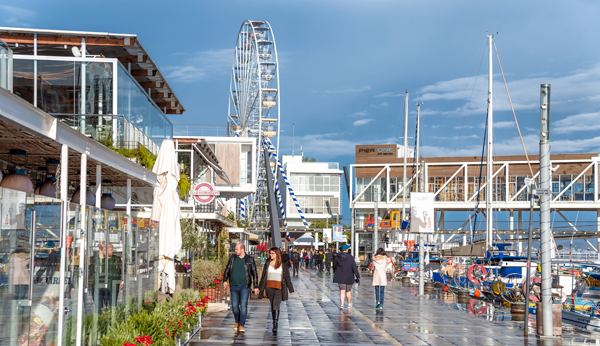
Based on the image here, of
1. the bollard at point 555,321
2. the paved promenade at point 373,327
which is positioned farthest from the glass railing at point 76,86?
the bollard at point 555,321

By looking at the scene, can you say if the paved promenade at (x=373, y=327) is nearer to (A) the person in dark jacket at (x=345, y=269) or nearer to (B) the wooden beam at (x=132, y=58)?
(A) the person in dark jacket at (x=345, y=269)

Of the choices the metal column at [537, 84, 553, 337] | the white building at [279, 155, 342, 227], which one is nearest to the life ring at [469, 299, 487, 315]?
the metal column at [537, 84, 553, 337]

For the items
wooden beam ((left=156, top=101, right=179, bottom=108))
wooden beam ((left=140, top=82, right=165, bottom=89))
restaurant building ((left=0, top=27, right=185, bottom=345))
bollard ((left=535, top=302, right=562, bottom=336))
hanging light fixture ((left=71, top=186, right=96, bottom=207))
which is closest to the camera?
restaurant building ((left=0, top=27, right=185, bottom=345))

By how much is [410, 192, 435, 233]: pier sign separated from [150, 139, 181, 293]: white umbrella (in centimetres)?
1185

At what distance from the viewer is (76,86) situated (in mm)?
19828

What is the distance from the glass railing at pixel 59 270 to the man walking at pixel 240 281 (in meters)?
2.50

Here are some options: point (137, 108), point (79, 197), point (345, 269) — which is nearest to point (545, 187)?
point (345, 269)

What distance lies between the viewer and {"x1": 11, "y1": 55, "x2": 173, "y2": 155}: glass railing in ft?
62.2

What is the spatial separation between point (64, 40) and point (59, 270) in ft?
54.2

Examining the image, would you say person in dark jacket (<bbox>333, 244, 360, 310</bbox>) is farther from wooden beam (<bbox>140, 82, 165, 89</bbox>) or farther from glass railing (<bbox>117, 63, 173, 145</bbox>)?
wooden beam (<bbox>140, 82, 165, 89</bbox>)

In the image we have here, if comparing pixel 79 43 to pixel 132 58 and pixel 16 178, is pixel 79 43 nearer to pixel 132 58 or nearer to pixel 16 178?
pixel 132 58

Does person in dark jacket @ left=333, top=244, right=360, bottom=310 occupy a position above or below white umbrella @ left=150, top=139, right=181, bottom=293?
below

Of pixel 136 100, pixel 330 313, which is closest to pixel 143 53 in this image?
pixel 136 100

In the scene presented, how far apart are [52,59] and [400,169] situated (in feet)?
185
